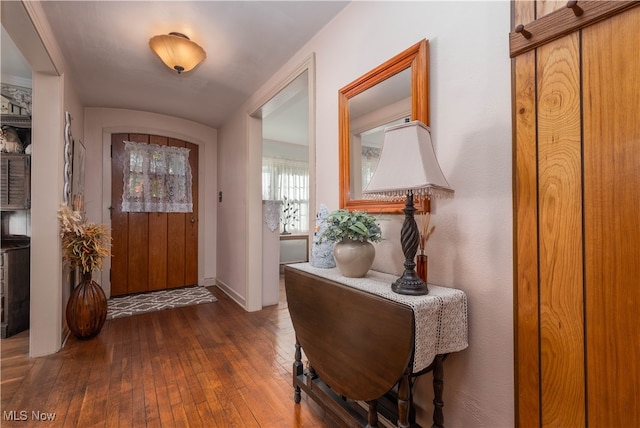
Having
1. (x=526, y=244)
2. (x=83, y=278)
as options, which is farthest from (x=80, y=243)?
(x=526, y=244)

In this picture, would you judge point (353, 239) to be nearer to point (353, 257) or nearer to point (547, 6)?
point (353, 257)

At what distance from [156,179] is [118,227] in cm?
81

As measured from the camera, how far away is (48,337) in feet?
7.27

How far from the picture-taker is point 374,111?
161 centimetres

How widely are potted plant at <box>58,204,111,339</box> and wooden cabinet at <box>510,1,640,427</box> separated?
3.08 m

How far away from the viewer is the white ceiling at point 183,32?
6.10 ft

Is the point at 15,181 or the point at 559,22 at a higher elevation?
the point at 559,22

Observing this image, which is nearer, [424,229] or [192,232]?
[424,229]

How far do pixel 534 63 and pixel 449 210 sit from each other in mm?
588

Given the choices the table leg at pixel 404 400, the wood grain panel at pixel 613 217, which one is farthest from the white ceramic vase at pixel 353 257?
the wood grain panel at pixel 613 217

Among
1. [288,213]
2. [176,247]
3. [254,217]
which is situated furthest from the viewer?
[288,213]


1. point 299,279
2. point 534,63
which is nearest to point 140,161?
point 299,279

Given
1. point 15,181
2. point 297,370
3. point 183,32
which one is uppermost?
point 183,32

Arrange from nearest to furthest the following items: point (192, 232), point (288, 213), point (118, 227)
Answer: point (118, 227) → point (192, 232) → point (288, 213)
